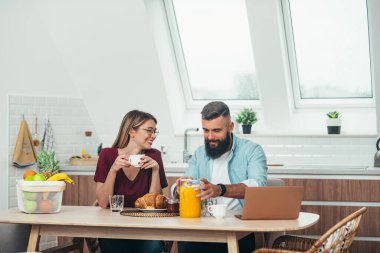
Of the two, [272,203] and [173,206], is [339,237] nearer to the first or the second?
[272,203]

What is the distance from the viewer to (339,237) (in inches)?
143

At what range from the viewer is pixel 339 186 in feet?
19.8

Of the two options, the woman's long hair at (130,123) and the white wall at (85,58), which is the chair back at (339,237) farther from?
the white wall at (85,58)

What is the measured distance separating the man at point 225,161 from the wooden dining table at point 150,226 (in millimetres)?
437

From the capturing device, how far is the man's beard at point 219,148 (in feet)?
14.8

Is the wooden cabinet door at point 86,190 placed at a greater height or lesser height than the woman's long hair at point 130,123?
lesser

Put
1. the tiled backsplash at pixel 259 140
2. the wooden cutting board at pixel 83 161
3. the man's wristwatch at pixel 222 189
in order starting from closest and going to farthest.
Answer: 1. the man's wristwatch at pixel 222 189
2. the tiled backsplash at pixel 259 140
3. the wooden cutting board at pixel 83 161

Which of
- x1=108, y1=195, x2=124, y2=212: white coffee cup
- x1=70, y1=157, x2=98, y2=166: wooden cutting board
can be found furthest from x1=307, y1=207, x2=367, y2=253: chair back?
x1=70, y1=157, x2=98, y2=166: wooden cutting board

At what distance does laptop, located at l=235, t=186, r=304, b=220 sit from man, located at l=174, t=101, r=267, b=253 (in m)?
0.45

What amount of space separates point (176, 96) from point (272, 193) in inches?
147

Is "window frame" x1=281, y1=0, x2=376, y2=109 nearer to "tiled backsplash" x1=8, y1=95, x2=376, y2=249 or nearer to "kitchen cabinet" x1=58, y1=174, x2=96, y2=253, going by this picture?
"tiled backsplash" x1=8, y1=95, x2=376, y2=249

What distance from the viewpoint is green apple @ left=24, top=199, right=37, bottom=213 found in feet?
13.6

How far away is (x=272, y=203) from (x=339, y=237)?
15.5 inches

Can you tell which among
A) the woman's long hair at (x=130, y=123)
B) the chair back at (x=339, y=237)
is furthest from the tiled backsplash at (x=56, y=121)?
the chair back at (x=339, y=237)
